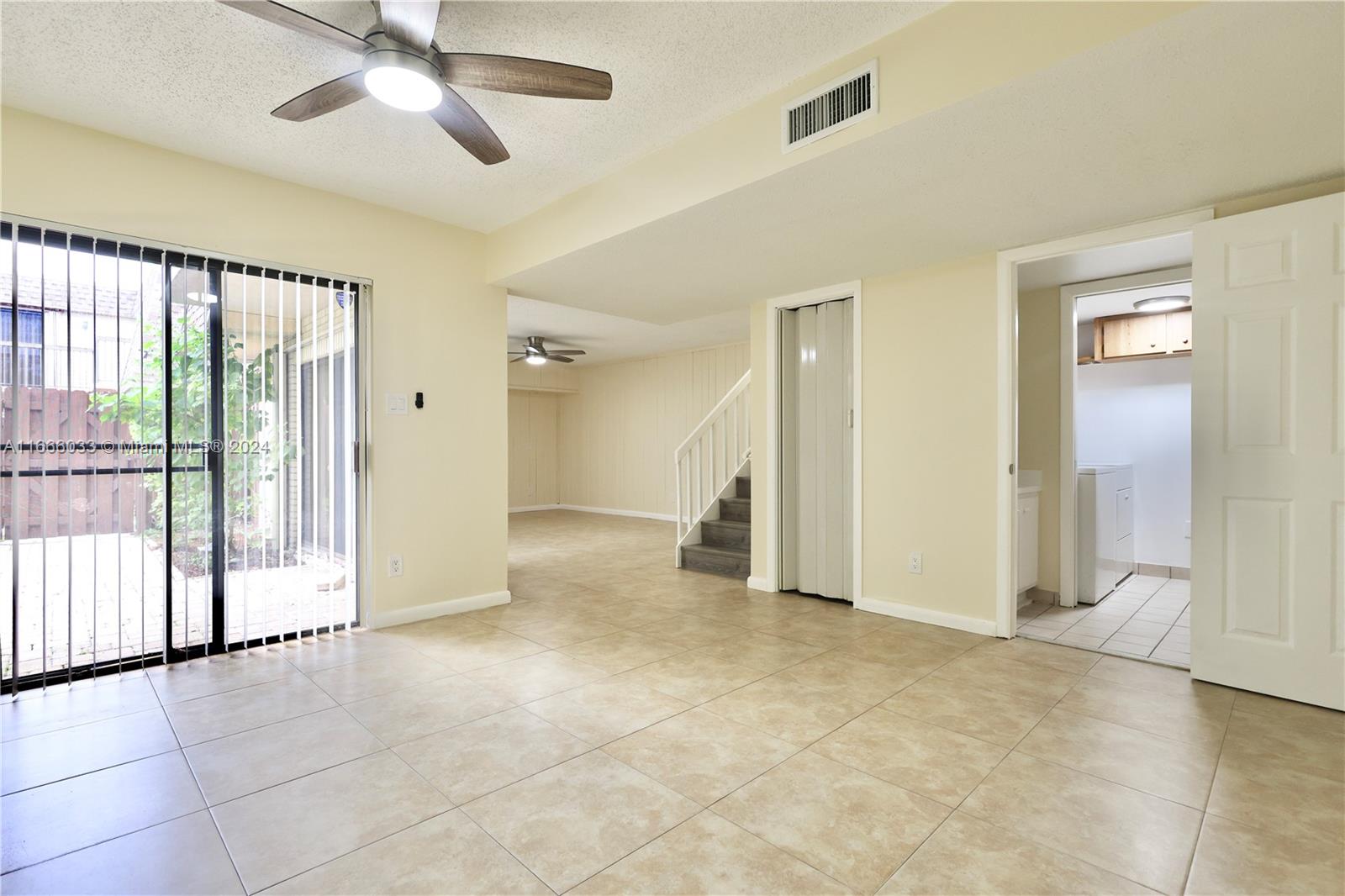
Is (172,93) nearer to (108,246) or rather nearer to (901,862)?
(108,246)

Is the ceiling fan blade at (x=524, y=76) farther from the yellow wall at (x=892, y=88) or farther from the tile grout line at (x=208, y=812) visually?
the tile grout line at (x=208, y=812)

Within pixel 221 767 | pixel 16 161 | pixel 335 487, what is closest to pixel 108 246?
pixel 16 161

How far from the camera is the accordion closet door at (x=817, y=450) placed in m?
4.49

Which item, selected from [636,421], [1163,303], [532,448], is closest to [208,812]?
[1163,303]

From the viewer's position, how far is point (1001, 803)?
1.92 m

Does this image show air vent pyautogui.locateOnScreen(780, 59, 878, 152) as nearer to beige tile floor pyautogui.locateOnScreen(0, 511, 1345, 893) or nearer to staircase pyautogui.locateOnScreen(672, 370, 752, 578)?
beige tile floor pyautogui.locateOnScreen(0, 511, 1345, 893)

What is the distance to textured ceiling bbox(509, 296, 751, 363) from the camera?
22.2 feet

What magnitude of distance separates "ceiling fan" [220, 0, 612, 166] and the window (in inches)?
62.7

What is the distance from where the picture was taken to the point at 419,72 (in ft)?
6.73

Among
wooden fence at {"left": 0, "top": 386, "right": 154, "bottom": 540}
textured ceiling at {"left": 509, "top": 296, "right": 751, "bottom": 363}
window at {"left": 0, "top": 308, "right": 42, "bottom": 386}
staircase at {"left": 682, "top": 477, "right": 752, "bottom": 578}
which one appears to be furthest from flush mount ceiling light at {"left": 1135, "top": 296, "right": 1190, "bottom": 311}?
window at {"left": 0, "top": 308, "right": 42, "bottom": 386}

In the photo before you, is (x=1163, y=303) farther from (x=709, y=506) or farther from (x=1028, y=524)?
(x=709, y=506)

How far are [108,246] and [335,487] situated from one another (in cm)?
155

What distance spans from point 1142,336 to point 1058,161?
12.6 feet

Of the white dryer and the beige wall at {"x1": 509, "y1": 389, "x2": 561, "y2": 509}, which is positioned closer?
the white dryer
